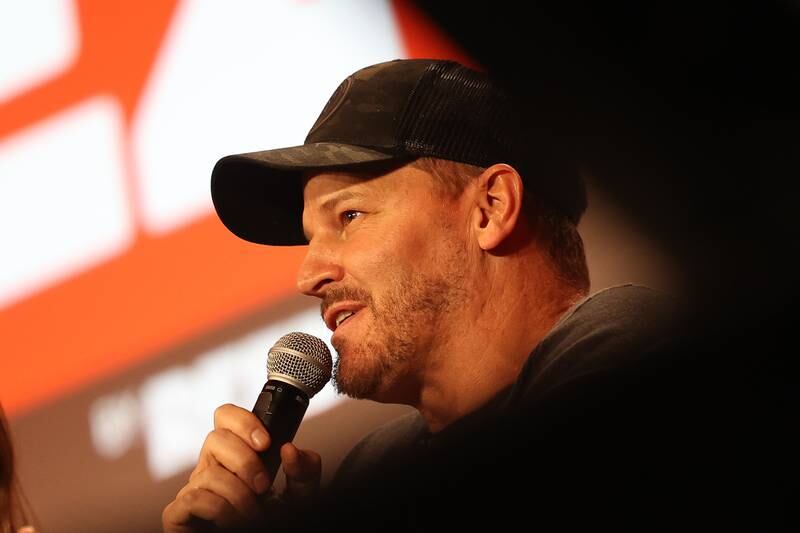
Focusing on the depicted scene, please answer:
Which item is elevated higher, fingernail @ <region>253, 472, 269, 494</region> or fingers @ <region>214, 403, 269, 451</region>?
fingers @ <region>214, 403, 269, 451</region>

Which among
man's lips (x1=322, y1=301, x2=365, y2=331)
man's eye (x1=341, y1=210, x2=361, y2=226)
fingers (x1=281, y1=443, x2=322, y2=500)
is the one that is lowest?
fingers (x1=281, y1=443, x2=322, y2=500)

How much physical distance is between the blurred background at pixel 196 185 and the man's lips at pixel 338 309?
193mm

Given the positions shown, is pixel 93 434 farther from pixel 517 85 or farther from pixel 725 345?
pixel 725 345

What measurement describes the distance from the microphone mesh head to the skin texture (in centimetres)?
13

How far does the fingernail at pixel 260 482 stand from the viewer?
107 cm

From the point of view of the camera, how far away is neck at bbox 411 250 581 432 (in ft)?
4.43

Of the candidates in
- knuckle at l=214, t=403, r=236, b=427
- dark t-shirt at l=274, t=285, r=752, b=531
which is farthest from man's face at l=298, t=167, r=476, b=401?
dark t-shirt at l=274, t=285, r=752, b=531

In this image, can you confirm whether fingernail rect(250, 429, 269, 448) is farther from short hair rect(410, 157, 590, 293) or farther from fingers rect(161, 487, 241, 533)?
short hair rect(410, 157, 590, 293)

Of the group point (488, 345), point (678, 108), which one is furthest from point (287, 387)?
point (678, 108)

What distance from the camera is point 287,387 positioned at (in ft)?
3.75

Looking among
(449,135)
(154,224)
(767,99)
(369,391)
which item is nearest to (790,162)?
(767,99)

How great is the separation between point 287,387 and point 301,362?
0.13ft

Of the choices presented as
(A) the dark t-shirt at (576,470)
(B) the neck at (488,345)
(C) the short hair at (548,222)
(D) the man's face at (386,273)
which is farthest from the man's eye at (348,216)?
(A) the dark t-shirt at (576,470)

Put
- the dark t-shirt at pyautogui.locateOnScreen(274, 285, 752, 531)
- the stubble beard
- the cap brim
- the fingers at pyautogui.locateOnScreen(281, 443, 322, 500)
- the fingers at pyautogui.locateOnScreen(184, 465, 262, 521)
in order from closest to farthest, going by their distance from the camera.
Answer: the dark t-shirt at pyautogui.locateOnScreen(274, 285, 752, 531) < the fingers at pyautogui.locateOnScreen(184, 465, 262, 521) < the fingers at pyautogui.locateOnScreen(281, 443, 322, 500) < the stubble beard < the cap brim
